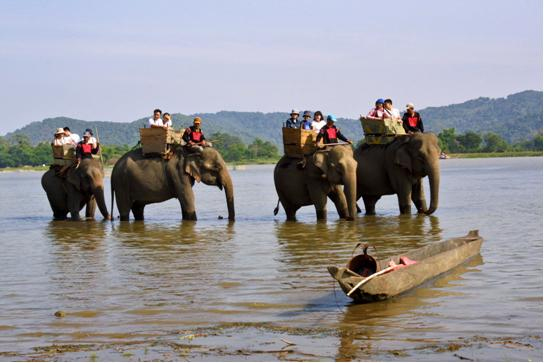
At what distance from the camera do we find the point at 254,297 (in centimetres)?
1388

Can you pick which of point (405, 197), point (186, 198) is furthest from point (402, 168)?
point (186, 198)

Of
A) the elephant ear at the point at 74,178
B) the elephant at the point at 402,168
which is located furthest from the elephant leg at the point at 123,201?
the elephant at the point at 402,168

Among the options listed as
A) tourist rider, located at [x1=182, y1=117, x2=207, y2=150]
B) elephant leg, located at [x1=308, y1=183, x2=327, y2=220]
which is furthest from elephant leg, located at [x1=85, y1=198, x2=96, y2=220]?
elephant leg, located at [x1=308, y1=183, x2=327, y2=220]

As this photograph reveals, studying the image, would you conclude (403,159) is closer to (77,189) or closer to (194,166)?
(194,166)

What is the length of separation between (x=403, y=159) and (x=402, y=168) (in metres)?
0.35

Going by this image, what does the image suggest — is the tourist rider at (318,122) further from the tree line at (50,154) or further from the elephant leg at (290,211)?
the tree line at (50,154)

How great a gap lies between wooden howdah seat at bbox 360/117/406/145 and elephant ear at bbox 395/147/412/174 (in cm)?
69

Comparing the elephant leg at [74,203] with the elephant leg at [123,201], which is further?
the elephant leg at [74,203]

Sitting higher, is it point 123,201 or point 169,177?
point 169,177

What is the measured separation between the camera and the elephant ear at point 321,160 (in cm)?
2344

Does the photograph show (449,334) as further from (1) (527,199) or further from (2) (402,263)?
(1) (527,199)

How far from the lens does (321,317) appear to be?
12.2m

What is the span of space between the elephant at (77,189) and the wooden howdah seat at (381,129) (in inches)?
250

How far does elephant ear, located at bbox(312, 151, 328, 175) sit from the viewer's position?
23438mm
